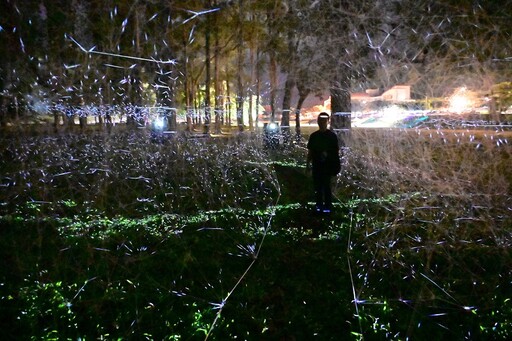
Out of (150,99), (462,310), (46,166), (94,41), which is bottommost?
(462,310)

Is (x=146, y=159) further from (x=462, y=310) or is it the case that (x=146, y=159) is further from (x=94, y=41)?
(x=462, y=310)

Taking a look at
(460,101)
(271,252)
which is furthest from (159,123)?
(271,252)

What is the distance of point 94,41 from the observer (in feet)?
27.2

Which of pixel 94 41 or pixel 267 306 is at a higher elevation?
pixel 94 41

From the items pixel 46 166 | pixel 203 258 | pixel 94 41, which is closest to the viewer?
pixel 203 258

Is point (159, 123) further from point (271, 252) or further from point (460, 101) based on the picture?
point (271, 252)

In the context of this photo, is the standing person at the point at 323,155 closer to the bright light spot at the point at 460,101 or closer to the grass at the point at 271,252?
the grass at the point at 271,252

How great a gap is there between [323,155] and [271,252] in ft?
5.91

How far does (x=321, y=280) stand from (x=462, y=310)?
1.14 metres

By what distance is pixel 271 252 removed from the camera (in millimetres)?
4344

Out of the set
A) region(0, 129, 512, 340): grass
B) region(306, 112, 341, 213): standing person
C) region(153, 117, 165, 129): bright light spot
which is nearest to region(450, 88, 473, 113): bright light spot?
region(0, 129, 512, 340): grass

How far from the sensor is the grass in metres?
2.93

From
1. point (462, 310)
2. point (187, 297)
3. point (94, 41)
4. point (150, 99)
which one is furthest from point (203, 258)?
point (150, 99)

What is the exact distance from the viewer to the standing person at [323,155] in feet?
18.0
